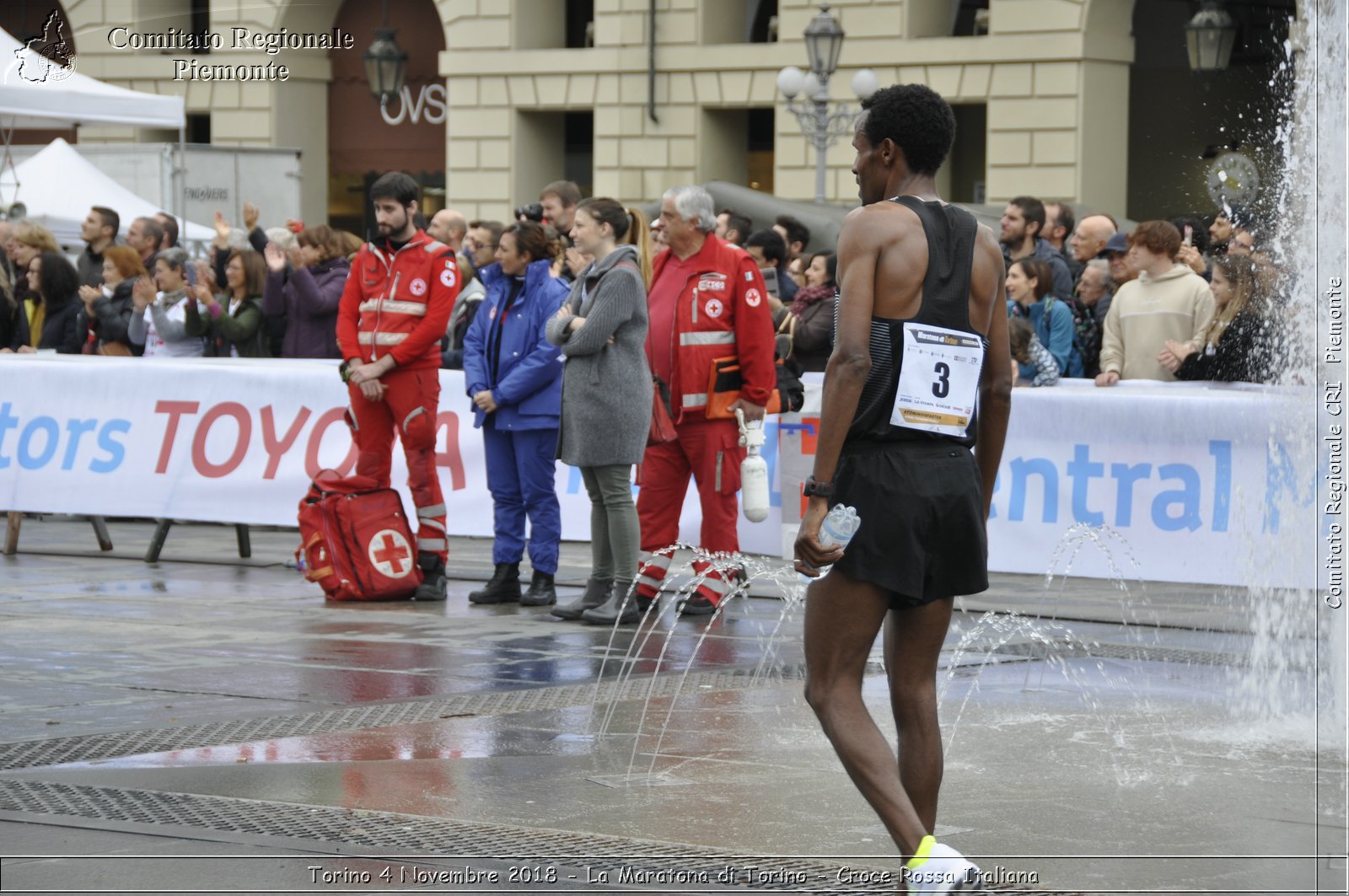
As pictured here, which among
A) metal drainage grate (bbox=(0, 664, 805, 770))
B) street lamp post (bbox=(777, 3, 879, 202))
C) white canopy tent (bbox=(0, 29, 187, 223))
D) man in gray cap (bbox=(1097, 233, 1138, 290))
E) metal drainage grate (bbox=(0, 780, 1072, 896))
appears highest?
street lamp post (bbox=(777, 3, 879, 202))

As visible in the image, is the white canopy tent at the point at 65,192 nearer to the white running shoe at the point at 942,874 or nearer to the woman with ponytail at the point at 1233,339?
the woman with ponytail at the point at 1233,339

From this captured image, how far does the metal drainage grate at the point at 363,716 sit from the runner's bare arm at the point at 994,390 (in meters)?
2.89

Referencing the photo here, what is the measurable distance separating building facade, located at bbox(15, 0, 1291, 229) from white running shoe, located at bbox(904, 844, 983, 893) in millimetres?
24246

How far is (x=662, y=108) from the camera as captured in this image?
3134 cm

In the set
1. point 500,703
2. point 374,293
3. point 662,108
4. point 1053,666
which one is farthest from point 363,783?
point 662,108

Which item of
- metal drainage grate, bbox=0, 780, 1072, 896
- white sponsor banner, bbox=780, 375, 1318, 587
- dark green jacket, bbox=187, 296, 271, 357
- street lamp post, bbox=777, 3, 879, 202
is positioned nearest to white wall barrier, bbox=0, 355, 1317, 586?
white sponsor banner, bbox=780, 375, 1318, 587

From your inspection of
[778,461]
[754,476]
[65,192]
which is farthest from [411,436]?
[65,192]

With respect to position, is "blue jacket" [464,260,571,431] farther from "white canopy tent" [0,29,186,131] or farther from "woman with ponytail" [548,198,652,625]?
"white canopy tent" [0,29,186,131]

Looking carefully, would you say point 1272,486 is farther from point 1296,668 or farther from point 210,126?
point 210,126

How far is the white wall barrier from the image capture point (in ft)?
36.0

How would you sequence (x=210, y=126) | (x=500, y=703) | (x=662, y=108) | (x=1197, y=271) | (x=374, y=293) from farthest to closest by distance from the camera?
(x=210, y=126)
(x=662, y=108)
(x=1197, y=271)
(x=374, y=293)
(x=500, y=703)

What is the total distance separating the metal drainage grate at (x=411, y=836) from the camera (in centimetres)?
509

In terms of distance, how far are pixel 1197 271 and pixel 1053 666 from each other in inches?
166

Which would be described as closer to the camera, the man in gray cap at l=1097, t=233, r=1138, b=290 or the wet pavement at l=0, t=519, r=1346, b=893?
the wet pavement at l=0, t=519, r=1346, b=893
